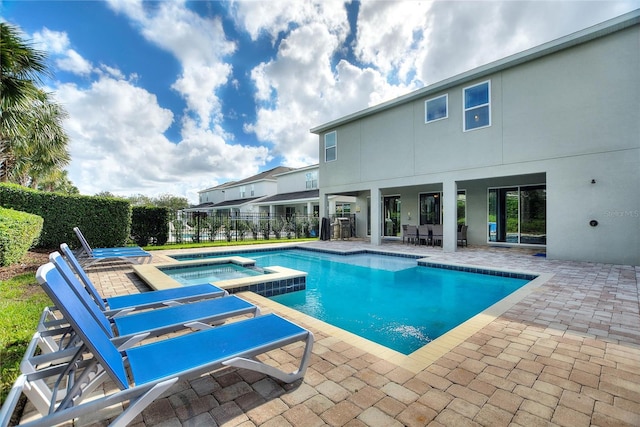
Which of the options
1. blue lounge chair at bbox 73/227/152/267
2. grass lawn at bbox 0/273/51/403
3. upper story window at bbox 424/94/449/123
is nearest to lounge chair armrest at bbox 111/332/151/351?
grass lawn at bbox 0/273/51/403

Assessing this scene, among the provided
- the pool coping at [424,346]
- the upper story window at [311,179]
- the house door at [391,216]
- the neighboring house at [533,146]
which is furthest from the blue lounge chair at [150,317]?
the upper story window at [311,179]

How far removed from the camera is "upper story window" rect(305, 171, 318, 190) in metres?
28.7

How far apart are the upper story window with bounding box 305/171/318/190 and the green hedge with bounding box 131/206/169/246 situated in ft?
52.7

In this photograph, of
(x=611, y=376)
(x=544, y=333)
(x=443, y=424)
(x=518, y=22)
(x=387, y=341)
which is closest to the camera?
(x=443, y=424)

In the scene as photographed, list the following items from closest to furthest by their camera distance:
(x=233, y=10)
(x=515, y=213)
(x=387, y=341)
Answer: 1. (x=387, y=341)
2. (x=233, y=10)
3. (x=515, y=213)

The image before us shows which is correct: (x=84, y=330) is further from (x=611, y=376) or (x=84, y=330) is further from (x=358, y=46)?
(x=358, y=46)

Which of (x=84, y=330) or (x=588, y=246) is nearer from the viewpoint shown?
(x=84, y=330)

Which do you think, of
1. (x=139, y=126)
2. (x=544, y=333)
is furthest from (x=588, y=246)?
(x=139, y=126)

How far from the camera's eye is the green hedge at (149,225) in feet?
45.7

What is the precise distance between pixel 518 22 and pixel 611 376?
12128 mm

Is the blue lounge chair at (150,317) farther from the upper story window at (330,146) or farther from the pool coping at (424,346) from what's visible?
the upper story window at (330,146)

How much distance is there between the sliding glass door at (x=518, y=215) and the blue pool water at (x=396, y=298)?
255 inches

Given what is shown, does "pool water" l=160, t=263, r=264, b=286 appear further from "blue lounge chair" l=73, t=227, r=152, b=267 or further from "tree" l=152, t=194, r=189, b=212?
"tree" l=152, t=194, r=189, b=212

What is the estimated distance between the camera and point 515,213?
543 inches
